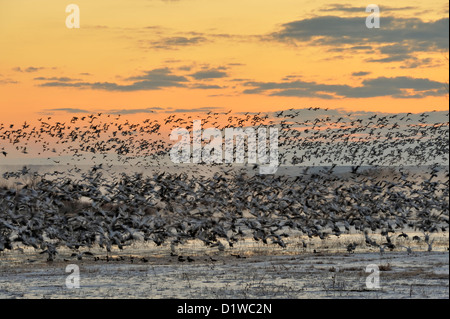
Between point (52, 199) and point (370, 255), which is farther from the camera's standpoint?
point (52, 199)

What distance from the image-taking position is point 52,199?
35.5 metres

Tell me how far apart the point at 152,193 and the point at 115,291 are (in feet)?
57.2

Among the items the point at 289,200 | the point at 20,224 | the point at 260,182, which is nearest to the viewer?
the point at 20,224

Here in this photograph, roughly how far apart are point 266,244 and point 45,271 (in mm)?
10761

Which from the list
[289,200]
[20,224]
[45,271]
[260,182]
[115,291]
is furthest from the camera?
[260,182]

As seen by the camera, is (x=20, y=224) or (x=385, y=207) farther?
(x=385, y=207)

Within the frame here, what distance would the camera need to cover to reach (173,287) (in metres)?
23.3
